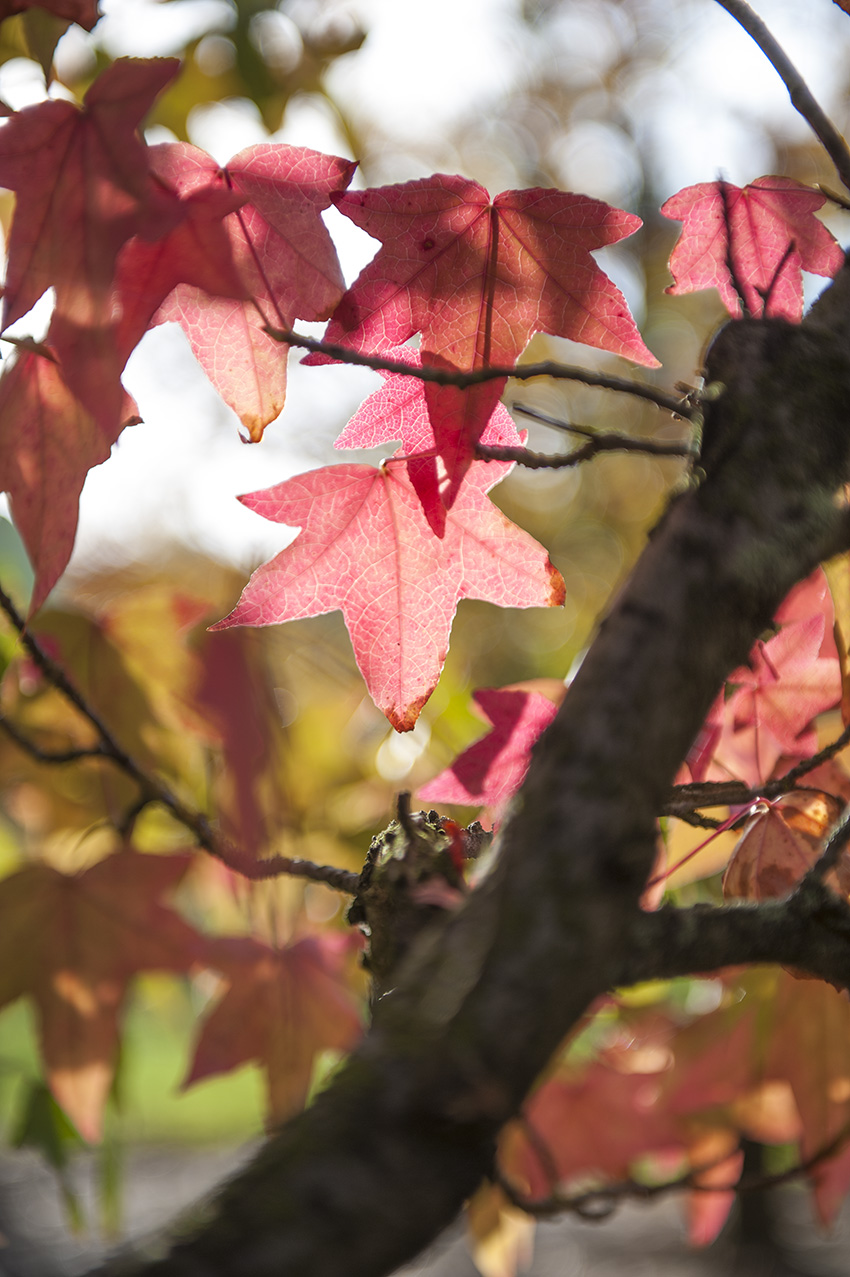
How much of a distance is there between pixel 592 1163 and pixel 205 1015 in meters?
0.61

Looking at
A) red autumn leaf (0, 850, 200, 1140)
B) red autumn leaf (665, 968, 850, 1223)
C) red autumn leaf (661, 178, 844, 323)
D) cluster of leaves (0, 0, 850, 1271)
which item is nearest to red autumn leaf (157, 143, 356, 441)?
cluster of leaves (0, 0, 850, 1271)

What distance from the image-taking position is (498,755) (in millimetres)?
625

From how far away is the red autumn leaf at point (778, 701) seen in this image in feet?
2.10

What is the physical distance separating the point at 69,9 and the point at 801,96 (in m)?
0.40

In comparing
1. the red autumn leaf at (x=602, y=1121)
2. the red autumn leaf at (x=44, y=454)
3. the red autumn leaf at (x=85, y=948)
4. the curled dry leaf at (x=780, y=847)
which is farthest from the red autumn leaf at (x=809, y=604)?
the red autumn leaf at (x=602, y=1121)

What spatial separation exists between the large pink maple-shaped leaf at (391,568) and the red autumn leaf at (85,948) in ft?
1.21

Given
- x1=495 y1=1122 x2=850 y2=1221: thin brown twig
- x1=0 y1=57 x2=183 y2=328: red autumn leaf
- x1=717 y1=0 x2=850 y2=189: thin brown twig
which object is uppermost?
x1=717 y1=0 x2=850 y2=189: thin brown twig

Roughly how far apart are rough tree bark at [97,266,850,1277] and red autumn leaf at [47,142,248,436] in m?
0.26

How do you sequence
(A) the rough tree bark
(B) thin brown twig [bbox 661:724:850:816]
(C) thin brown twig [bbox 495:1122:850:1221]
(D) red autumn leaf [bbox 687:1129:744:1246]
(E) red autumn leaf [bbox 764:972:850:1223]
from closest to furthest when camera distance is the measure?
(A) the rough tree bark < (C) thin brown twig [bbox 495:1122:850:1221] < (B) thin brown twig [bbox 661:724:850:816] < (E) red autumn leaf [bbox 764:972:850:1223] < (D) red autumn leaf [bbox 687:1129:744:1246]

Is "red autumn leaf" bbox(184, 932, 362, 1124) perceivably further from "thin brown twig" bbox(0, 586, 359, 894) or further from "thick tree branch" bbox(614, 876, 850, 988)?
"thick tree branch" bbox(614, 876, 850, 988)

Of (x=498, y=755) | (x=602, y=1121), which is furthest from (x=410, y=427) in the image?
(x=602, y=1121)

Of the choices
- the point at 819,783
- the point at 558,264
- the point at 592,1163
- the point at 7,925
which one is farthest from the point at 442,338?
the point at 592,1163

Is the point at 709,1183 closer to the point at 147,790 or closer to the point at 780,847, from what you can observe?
the point at 780,847

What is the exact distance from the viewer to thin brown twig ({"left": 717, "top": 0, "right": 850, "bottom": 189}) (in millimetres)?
447
